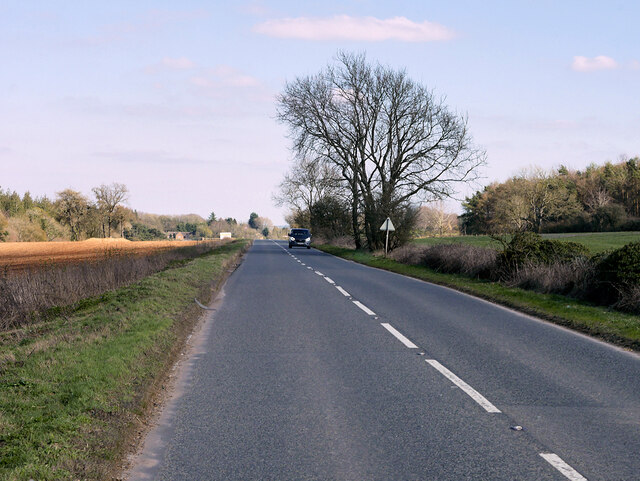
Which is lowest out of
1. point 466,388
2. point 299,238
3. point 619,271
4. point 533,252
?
point 466,388

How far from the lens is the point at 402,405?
5332mm

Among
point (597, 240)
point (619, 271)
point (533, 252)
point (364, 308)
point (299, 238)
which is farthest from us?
point (299, 238)

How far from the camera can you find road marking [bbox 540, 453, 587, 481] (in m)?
3.72

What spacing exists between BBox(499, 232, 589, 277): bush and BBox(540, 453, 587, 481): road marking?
12527 mm

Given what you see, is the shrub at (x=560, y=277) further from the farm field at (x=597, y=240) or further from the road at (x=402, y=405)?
the farm field at (x=597, y=240)

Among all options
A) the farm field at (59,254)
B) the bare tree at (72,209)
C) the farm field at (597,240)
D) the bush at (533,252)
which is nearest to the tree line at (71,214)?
the bare tree at (72,209)

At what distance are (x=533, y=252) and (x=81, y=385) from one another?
14.7m

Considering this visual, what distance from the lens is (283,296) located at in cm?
1434

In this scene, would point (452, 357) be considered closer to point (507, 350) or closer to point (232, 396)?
point (507, 350)

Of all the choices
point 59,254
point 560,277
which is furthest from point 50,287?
point 59,254

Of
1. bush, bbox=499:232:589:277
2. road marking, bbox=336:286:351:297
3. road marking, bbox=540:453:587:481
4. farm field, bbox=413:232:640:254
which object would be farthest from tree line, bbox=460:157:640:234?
road marking, bbox=540:453:587:481

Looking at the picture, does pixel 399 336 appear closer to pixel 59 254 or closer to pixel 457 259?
pixel 457 259

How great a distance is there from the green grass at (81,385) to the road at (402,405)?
0.43 metres

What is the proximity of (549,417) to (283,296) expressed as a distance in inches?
387
